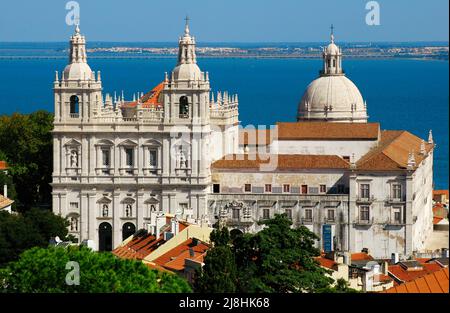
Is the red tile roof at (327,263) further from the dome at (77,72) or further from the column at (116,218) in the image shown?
the dome at (77,72)

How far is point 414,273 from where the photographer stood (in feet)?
156

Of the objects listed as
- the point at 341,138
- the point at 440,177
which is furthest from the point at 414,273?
the point at 440,177

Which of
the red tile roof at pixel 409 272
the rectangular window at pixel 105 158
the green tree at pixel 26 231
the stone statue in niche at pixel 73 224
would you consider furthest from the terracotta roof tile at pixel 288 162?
the red tile roof at pixel 409 272

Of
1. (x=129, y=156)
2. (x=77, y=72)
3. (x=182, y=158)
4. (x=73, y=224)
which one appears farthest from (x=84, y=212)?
(x=77, y=72)

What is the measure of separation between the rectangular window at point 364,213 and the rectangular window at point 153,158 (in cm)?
769

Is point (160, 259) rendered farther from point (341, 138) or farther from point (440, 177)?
point (440, 177)

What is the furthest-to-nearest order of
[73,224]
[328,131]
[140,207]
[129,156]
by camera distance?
1. [328,131]
2. [73,224]
3. [140,207]
4. [129,156]

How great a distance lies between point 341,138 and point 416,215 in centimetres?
553

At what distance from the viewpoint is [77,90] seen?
68.1m

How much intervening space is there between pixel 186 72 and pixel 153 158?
11.0 ft

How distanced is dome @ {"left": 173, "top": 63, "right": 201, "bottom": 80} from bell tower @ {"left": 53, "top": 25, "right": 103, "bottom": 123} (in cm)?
299

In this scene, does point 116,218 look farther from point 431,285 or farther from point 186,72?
point 431,285

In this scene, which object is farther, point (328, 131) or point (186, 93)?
point (328, 131)

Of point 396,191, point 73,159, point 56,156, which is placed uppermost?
point 56,156
